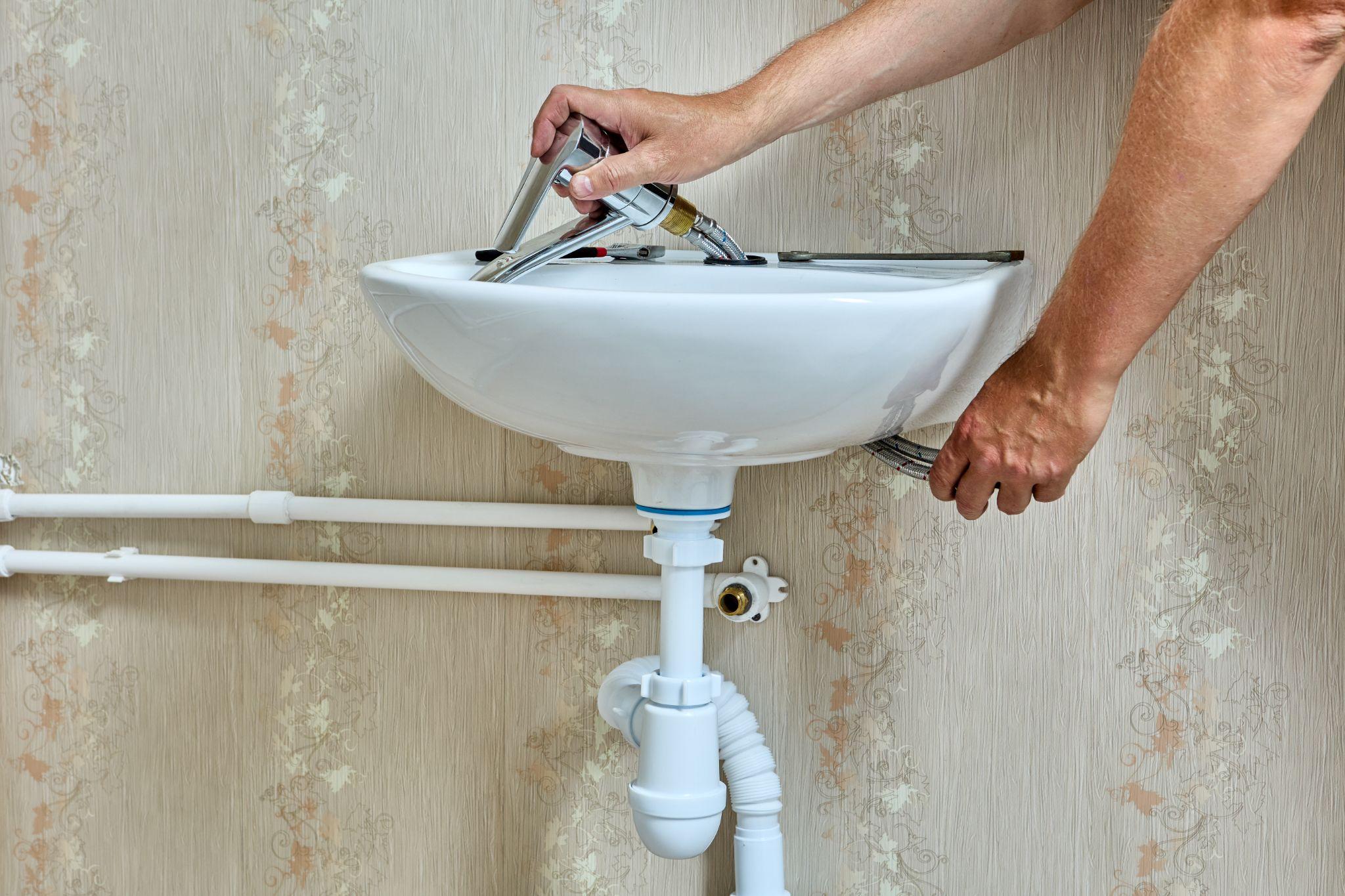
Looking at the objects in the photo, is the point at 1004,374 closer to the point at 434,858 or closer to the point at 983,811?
the point at 983,811

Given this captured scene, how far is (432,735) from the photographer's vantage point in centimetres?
111

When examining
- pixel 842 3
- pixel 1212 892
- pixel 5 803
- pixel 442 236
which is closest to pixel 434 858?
pixel 5 803

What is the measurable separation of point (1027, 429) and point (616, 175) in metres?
0.35

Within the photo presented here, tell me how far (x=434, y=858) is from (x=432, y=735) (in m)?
0.14

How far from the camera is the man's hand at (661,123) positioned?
795 mm

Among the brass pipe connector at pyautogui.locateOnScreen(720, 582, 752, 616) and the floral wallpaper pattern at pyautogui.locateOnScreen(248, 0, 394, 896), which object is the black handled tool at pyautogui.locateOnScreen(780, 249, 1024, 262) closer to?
the brass pipe connector at pyautogui.locateOnScreen(720, 582, 752, 616)

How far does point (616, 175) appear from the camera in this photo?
0.74 m

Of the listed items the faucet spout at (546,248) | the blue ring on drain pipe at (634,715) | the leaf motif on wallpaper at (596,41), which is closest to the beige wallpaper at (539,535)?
the leaf motif on wallpaper at (596,41)

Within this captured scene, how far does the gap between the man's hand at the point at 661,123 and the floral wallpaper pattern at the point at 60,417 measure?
0.62 metres

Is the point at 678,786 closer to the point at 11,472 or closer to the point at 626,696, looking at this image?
the point at 626,696

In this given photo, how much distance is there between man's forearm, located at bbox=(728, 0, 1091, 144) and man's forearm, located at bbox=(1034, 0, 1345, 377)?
0.84ft

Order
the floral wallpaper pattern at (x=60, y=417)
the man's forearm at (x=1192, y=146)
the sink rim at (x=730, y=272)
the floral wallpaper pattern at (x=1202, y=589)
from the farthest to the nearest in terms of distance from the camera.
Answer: the floral wallpaper pattern at (x=60, y=417), the floral wallpaper pattern at (x=1202, y=589), the sink rim at (x=730, y=272), the man's forearm at (x=1192, y=146)

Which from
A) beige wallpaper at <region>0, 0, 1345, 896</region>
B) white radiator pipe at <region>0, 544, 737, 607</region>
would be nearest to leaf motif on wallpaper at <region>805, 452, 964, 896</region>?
beige wallpaper at <region>0, 0, 1345, 896</region>

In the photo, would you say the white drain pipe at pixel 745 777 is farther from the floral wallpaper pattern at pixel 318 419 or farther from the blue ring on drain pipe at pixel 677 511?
the floral wallpaper pattern at pixel 318 419
